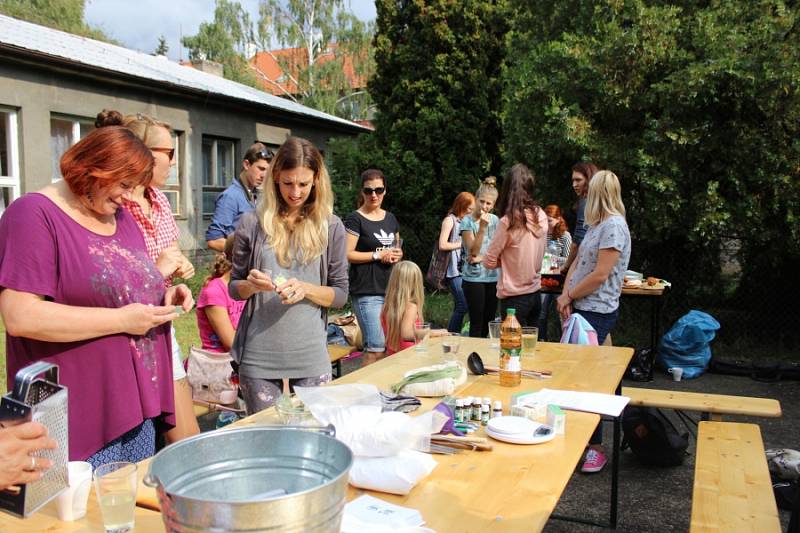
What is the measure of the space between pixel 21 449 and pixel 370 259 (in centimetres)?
431

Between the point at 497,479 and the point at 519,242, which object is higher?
the point at 519,242

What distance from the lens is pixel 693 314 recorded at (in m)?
7.28

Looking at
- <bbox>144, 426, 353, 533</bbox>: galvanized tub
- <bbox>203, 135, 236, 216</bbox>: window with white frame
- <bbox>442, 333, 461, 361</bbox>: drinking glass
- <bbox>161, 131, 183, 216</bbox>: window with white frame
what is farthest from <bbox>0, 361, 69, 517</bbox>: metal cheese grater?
<bbox>203, 135, 236, 216</bbox>: window with white frame

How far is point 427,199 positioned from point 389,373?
10.7 metres

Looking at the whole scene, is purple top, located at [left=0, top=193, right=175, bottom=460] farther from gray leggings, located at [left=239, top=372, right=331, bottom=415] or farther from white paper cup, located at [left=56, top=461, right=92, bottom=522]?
gray leggings, located at [left=239, top=372, right=331, bottom=415]

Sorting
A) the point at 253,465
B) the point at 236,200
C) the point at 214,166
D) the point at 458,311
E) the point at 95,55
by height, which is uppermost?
the point at 95,55

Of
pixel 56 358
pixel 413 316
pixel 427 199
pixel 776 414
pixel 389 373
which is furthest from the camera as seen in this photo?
pixel 427 199

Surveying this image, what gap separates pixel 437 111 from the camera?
1355 cm

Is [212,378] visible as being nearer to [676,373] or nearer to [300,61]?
[676,373]

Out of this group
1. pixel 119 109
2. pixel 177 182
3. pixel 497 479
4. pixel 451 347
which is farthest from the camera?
pixel 177 182

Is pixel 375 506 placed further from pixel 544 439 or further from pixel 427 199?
pixel 427 199

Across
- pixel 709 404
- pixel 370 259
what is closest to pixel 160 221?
pixel 370 259

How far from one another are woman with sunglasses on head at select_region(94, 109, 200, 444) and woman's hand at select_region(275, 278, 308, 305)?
16.9 inches

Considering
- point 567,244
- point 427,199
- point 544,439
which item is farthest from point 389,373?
point 427,199
